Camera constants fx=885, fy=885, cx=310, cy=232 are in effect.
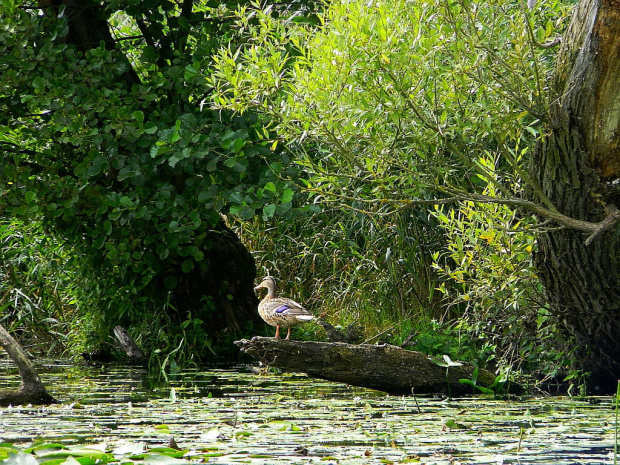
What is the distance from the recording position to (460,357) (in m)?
6.68

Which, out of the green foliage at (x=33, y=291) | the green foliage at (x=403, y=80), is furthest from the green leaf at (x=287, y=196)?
the green foliage at (x=33, y=291)

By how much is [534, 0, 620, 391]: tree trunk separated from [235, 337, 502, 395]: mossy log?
0.87 meters

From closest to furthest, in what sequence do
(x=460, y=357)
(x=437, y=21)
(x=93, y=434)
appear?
(x=93, y=434) < (x=437, y=21) < (x=460, y=357)

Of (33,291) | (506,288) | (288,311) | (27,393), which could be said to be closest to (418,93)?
(506,288)

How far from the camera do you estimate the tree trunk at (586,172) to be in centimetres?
481

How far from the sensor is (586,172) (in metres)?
5.03

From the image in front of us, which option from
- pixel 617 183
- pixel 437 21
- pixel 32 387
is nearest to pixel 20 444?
pixel 32 387

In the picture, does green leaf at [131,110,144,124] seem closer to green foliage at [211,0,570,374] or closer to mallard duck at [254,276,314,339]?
green foliage at [211,0,570,374]

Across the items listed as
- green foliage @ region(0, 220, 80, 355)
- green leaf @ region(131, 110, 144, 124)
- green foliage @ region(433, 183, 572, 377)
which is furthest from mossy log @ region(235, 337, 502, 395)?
green foliage @ region(0, 220, 80, 355)

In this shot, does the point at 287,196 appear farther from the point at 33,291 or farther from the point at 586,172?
the point at 33,291

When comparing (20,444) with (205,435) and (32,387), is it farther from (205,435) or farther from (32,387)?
(32,387)

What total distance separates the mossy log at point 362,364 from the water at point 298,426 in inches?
5.1

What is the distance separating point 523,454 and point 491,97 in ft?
8.12

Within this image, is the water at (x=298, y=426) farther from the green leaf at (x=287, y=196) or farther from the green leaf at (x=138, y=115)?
the green leaf at (x=138, y=115)
